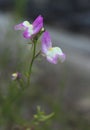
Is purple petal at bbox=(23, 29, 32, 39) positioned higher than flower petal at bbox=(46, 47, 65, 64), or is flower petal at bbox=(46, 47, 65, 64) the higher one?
purple petal at bbox=(23, 29, 32, 39)

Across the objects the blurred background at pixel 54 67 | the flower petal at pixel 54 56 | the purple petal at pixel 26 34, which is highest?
the purple petal at pixel 26 34

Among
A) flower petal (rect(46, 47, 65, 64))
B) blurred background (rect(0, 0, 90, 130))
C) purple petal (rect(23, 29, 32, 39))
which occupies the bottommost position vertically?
blurred background (rect(0, 0, 90, 130))

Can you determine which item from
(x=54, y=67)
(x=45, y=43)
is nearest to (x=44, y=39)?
(x=45, y=43)

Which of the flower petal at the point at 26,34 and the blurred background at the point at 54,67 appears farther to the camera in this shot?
the blurred background at the point at 54,67

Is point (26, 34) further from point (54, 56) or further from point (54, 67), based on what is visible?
point (54, 67)

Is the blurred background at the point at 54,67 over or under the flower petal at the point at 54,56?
under

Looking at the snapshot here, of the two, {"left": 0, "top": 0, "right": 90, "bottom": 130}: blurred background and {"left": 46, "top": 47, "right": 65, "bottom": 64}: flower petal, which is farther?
{"left": 0, "top": 0, "right": 90, "bottom": 130}: blurred background
